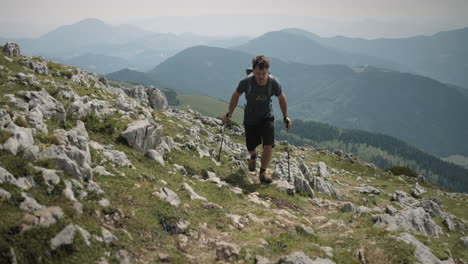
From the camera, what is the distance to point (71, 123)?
1320 centimetres

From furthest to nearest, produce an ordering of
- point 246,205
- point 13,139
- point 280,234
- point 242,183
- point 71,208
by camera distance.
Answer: point 242,183, point 246,205, point 280,234, point 13,139, point 71,208

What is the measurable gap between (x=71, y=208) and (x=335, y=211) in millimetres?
13370

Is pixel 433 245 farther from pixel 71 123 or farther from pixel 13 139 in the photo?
pixel 71 123

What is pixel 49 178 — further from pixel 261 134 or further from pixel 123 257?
pixel 261 134

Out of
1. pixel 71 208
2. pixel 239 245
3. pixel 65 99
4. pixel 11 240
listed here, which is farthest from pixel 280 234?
pixel 65 99

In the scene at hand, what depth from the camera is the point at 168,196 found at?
9.91 meters

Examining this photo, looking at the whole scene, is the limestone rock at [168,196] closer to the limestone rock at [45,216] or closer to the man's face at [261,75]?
the limestone rock at [45,216]

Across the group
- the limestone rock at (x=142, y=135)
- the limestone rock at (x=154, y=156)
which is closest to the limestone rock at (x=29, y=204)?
the limestone rock at (x=154, y=156)

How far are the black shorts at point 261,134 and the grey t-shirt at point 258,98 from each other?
31 centimetres

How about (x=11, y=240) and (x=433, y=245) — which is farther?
(x=433, y=245)

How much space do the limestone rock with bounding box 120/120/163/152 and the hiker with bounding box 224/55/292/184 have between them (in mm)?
4237

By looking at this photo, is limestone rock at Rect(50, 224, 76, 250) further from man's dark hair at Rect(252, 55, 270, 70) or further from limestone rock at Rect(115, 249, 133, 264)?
man's dark hair at Rect(252, 55, 270, 70)

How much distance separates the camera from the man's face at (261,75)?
1334cm

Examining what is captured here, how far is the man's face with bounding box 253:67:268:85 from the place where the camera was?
13.3m
